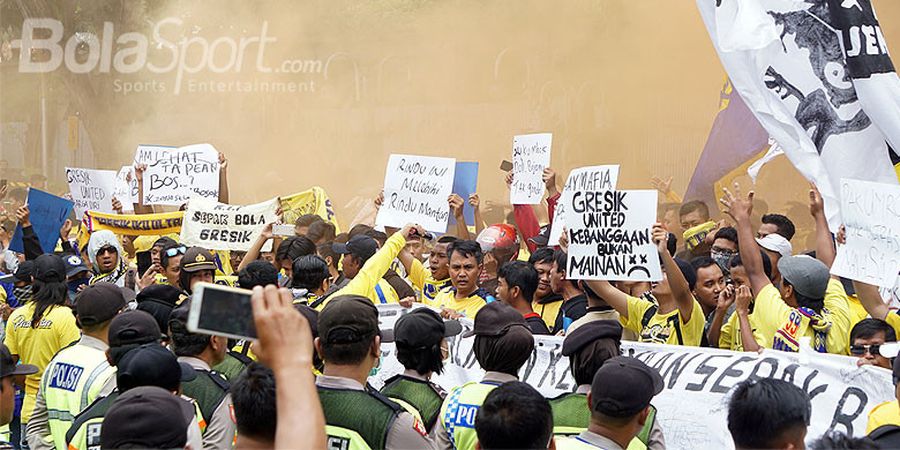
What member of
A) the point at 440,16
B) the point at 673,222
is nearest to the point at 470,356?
the point at 673,222

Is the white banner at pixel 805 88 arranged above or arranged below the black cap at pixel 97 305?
above

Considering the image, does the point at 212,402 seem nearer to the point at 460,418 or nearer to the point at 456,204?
the point at 460,418

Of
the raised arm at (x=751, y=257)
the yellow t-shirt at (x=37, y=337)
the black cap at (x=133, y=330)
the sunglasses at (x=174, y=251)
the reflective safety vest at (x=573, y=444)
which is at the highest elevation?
the raised arm at (x=751, y=257)

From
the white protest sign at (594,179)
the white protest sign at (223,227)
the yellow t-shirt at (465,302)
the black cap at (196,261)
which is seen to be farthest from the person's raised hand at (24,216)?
the white protest sign at (594,179)

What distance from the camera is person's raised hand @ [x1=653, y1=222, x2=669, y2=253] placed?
542 centimetres

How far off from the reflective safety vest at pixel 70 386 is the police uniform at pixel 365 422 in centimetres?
159

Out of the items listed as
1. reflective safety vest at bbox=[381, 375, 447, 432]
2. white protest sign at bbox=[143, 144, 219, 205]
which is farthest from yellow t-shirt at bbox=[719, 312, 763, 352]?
white protest sign at bbox=[143, 144, 219, 205]

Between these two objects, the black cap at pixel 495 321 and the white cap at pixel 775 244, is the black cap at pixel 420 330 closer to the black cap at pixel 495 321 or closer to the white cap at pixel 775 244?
the black cap at pixel 495 321

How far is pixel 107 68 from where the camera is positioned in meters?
19.7

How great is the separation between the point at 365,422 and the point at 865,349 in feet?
7.20

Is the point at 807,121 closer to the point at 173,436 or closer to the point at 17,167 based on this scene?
the point at 173,436

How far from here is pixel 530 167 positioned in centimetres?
909

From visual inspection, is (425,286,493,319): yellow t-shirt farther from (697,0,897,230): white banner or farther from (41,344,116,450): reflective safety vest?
(41,344,116,450): reflective safety vest

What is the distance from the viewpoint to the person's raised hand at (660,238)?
5418mm
